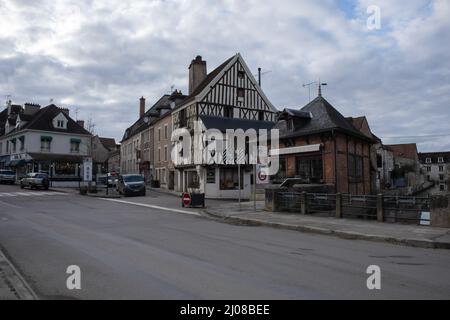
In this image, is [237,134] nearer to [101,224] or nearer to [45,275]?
[101,224]

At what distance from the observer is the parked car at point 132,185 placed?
95.9ft

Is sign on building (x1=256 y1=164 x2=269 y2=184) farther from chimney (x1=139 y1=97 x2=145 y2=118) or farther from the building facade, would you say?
the building facade

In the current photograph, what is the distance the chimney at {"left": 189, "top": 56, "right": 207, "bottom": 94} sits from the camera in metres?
39.7

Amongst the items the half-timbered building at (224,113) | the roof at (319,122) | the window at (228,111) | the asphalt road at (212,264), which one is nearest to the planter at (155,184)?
the half-timbered building at (224,113)

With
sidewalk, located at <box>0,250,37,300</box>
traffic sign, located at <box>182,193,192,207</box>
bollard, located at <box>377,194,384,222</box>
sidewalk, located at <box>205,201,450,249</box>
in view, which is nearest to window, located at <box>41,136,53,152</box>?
traffic sign, located at <box>182,193,192,207</box>

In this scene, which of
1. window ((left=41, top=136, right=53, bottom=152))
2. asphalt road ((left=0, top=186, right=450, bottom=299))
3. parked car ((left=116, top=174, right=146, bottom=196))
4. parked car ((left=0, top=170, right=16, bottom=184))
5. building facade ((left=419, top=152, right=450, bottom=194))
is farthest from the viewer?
building facade ((left=419, top=152, right=450, bottom=194))

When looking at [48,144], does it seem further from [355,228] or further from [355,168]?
[355,228]

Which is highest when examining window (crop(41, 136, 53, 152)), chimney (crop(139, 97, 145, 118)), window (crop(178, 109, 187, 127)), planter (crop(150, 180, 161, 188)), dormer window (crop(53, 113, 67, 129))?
chimney (crop(139, 97, 145, 118))

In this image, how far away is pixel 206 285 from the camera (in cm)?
542

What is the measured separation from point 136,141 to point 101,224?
43.3m

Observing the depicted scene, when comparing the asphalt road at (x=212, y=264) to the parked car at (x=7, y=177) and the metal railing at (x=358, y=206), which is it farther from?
the parked car at (x=7, y=177)

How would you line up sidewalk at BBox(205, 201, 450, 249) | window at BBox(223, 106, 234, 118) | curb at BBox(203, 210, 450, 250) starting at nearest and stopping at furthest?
1. curb at BBox(203, 210, 450, 250)
2. sidewalk at BBox(205, 201, 450, 249)
3. window at BBox(223, 106, 234, 118)

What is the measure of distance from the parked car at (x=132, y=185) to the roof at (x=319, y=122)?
12.4m

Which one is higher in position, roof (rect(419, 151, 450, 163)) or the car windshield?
roof (rect(419, 151, 450, 163))
